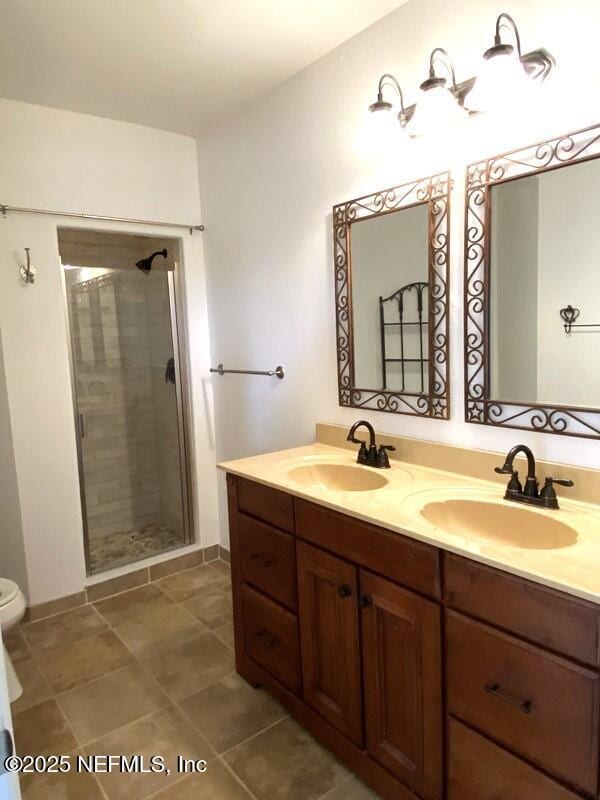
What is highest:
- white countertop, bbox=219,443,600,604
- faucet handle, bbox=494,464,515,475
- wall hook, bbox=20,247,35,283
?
wall hook, bbox=20,247,35,283

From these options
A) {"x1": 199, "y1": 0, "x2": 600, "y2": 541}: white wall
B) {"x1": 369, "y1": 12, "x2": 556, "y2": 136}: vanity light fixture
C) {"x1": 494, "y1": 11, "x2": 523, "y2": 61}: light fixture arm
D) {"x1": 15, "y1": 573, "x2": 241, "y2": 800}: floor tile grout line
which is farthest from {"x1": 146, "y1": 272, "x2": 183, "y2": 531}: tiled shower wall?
{"x1": 494, "y1": 11, "x2": 523, "y2": 61}: light fixture arm

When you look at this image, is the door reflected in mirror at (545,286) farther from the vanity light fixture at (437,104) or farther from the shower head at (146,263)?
the shower head at (146,263)

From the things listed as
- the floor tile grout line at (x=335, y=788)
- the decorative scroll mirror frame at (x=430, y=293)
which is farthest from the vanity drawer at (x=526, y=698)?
the decorative scroll mirror frame at (x=430, y=293)

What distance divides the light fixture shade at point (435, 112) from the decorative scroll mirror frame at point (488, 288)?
0.55 ft

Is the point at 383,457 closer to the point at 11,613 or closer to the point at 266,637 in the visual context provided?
the point at 266,637

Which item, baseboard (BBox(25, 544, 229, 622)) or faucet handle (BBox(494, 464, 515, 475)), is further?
baseboard (BBox(25, 544, 229, 622))

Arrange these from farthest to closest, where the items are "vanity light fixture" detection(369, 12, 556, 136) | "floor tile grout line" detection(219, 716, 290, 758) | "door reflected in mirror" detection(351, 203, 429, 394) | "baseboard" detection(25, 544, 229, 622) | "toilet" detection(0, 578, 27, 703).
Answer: "baseboard" detection(25, 544, 229, 622) < "toilet" detection(0, 578, 27, 703) < "door reflected in mirror" detection(351, 203, 429, 394) < "floor tile grout line" detection(219, 716, 290, 758) < "vanity light fixture" detection(369, 12, 556, 136)

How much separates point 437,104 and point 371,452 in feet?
3.86

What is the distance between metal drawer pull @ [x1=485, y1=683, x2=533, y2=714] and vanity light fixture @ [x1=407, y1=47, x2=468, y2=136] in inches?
62.9

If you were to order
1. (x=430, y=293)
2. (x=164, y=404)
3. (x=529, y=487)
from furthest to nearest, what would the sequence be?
(x=164, y=404)
(x=430, y=293)
(x=529, y=487)

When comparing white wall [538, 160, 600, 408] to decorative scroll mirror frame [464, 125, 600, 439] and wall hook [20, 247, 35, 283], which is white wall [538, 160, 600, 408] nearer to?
decorative scroll mirror frame [464, 125, 600, 439]

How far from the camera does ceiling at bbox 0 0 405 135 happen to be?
1841mm

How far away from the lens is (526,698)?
113 centimetres

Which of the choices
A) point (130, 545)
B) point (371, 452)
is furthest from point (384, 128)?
point (130, 545)
